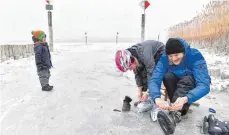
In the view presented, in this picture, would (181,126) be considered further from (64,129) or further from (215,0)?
(215,0)

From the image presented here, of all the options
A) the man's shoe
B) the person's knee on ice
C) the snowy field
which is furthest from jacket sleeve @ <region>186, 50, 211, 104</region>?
the person's knee on ice

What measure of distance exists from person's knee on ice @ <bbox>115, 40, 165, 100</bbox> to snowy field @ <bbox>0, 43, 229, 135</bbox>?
1.59ft

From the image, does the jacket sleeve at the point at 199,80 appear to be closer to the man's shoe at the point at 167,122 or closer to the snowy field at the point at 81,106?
the man's shoe at the point at 167,122

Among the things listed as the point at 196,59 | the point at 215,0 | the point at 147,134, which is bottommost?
the point at 147,134

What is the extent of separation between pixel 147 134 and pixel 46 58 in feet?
9.13

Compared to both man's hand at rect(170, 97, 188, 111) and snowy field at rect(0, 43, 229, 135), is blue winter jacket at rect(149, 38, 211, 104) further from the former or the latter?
snowy field at rect(0, 43, 229, 135)

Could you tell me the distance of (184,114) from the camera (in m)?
3.56

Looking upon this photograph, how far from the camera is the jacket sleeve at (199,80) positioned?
2.94m

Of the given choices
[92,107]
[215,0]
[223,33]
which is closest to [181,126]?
[92,107]

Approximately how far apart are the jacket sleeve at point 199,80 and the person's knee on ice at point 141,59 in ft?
1.98

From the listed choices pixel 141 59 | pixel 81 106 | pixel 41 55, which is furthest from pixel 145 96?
pixel 41 55

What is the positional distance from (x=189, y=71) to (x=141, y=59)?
2.21ft

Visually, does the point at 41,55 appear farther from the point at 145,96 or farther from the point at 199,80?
the point at 199,80

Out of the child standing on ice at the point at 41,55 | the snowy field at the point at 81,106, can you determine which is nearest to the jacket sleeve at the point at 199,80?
the snowy field at the point at 81,106
